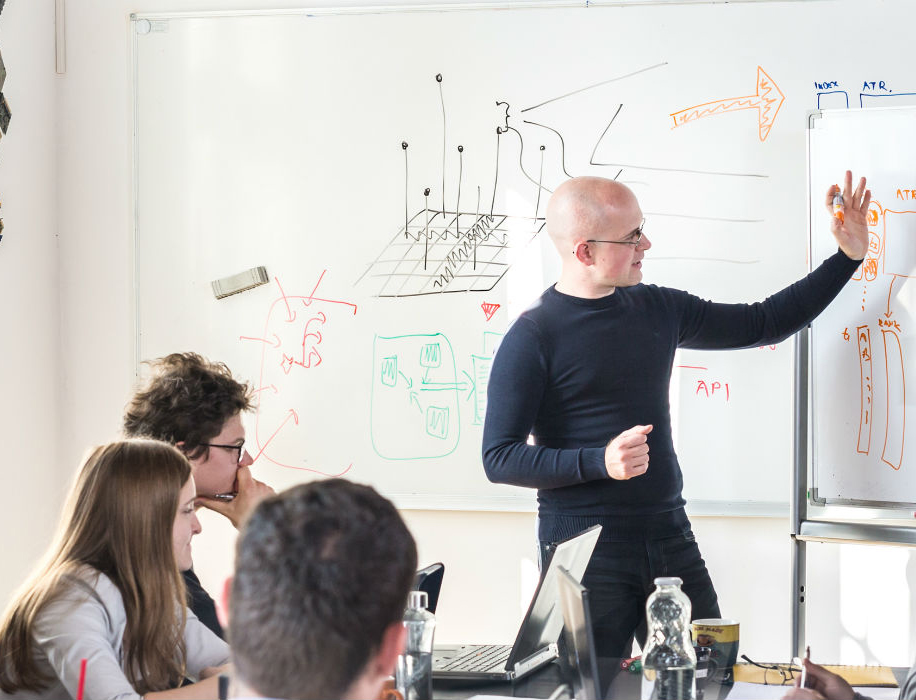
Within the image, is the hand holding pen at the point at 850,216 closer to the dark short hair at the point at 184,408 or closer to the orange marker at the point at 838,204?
the orange marker at the point at 838,204

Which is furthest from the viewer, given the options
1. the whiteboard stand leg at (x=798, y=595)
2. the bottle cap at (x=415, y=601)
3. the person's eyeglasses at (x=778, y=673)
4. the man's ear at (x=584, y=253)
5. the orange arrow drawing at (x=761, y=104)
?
the orange arrow drawing at (x=761, y=104)

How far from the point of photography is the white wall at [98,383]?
3.01 m

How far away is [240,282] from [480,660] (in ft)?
5.74

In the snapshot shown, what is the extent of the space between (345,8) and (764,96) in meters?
1.31

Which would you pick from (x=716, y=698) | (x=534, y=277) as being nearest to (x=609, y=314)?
(x=534, y=277)

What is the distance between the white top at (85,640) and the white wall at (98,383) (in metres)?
1.61

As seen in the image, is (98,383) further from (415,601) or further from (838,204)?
(838,204)

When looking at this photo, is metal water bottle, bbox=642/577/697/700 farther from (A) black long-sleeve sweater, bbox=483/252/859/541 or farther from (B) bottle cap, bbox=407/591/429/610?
(A) black long-sleeve sweater, bbox=483/252/859/541

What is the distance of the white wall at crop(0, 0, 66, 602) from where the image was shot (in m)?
3.14

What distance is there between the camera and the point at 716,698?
1638 millimetres

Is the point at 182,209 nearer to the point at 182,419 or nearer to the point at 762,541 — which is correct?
the point at 182,419

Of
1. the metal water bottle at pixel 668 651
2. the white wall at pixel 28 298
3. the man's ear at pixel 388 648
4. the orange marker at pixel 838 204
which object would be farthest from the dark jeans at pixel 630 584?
the white wall at pixel 28 298

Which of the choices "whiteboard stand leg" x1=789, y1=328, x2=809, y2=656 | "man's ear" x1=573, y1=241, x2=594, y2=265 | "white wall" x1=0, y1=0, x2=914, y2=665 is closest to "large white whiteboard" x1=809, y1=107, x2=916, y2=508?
"whiteboard stand leg" x1=789, y1=328, x2=809, y2=656

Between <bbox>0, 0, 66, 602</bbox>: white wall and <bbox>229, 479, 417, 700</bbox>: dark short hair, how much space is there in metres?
2.49
